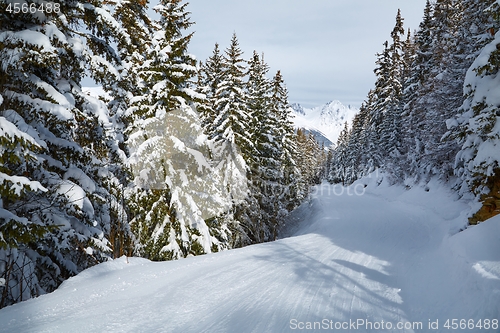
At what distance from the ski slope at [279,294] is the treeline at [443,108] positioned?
Answer: 390 centimetres

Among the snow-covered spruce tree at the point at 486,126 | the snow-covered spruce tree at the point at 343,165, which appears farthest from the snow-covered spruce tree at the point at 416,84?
the snow-covered spruce tree at the point at 343,165

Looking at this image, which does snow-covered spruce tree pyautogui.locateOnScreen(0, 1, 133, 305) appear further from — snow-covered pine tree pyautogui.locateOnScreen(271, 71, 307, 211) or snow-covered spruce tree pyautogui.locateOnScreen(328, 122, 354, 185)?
snow-covered spruce tree pyautogui.locateOnScreen(328, 122, 354, 185)

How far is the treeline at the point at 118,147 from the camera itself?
18.4 ft

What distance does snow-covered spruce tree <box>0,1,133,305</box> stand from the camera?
545cm

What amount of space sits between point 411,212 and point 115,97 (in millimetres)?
21230

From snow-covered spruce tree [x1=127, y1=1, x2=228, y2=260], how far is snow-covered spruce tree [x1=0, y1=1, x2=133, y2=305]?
9.74 feet

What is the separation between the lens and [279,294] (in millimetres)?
5074

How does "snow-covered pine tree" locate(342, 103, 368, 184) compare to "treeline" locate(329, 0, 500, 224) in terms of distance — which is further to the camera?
"snow-covered pine tree" locate(342, 103, 368, 184)

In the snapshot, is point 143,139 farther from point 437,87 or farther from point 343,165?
point 343,165

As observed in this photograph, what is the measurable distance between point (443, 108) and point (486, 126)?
10.6m

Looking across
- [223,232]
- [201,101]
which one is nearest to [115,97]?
[201,101]

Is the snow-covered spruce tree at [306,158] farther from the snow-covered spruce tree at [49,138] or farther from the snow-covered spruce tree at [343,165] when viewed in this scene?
the snow-covered spruce tree at [49,138]

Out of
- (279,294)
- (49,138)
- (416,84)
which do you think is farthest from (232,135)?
(416,84)

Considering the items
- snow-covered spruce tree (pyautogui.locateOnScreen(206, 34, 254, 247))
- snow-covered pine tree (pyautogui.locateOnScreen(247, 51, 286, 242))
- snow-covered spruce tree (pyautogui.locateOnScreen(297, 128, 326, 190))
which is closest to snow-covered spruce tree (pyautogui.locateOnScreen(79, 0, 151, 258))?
snow-covered spruce tree (pyautogui.locateOnScreen(206, 34, 254, 247))
